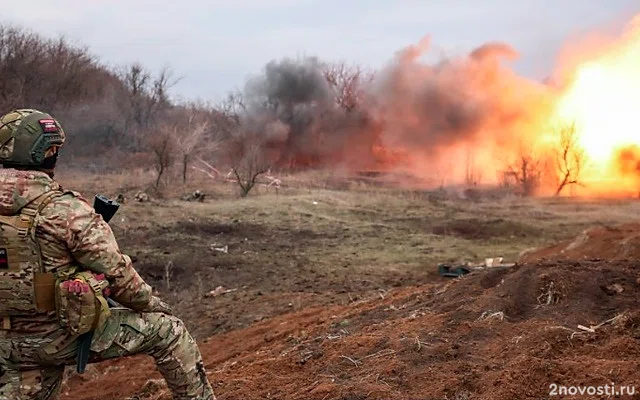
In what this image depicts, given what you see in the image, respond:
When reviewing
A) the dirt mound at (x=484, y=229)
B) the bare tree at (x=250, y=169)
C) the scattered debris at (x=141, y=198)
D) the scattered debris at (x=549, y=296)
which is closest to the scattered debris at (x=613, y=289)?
the scattered debris at (x=549, y=296)

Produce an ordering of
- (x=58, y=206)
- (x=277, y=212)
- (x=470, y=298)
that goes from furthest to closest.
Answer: (x=277, y=212), (x=470, y=298), (x=58, y=206)

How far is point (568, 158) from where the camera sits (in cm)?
3195

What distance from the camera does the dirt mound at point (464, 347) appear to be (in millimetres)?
4020

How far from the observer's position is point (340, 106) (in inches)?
1506

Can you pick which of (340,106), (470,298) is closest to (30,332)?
(470,298)

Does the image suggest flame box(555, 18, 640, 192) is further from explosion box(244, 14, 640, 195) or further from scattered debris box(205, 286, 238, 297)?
scattered debris box(205, 286, 238, 297)

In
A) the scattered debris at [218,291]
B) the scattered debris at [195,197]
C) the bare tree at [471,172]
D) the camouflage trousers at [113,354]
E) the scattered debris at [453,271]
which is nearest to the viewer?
the camouflage trousers at [113,354]

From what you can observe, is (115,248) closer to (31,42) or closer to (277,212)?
(277,212)

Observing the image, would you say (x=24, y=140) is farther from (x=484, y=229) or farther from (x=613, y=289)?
(x=484, y=229)

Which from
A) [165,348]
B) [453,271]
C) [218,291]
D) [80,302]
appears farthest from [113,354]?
[453,271]

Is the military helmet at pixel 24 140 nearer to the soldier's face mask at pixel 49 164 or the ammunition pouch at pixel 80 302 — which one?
the soldier's face mask at pixel 49 164

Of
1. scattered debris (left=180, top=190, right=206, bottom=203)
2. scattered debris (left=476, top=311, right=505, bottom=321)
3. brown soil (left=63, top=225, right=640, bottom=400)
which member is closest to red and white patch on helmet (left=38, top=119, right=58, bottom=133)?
brown soil (left=63, top=225, right=640, bottom=400)

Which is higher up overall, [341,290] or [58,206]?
[58,206]

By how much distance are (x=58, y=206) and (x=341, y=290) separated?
836 centimetres
